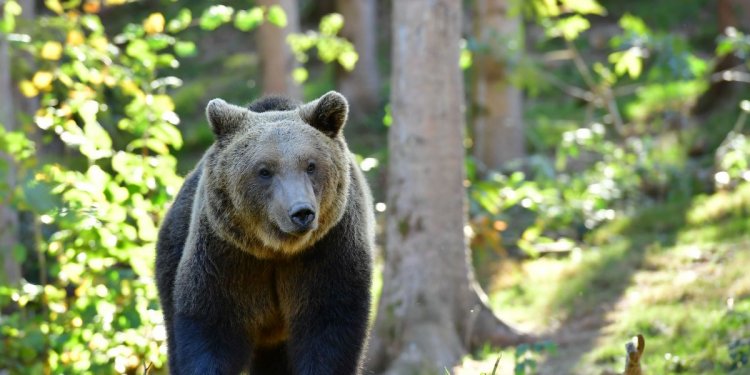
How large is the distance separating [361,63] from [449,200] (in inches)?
504

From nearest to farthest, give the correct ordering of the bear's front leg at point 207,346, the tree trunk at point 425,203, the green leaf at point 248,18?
the bear's front leg at point 207,346 < the green leaf at point 248,18 < the tree trunk at point 425,203

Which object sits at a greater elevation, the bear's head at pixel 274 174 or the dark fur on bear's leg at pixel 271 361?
the bear's head at pixel 274 174

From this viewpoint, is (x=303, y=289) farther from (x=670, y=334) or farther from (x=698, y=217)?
(x=698, y=217)

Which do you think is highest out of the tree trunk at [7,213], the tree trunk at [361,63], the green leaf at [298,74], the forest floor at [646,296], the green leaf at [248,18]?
the green leaf at [248,18]

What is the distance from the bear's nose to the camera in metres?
4.86

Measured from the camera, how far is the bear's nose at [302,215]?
15.9 feet

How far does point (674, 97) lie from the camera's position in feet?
54.3

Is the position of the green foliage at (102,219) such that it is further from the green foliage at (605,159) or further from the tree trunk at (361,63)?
the tree trunk at (361,63)

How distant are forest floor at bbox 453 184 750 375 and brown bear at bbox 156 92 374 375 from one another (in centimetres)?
165

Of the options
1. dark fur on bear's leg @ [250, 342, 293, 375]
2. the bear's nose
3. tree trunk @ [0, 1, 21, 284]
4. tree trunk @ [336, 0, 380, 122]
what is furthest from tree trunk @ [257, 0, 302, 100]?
the bear's nose

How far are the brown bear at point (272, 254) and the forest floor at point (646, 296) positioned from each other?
1650 millimetres

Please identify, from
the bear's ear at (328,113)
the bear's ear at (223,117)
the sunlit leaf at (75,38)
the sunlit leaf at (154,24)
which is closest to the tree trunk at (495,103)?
the sunlit leaf at (154,24)

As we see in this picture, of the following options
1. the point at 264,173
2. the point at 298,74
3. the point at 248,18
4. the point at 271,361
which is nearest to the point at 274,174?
the point at 264,173

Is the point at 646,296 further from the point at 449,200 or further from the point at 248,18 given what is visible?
the point at 248,18
